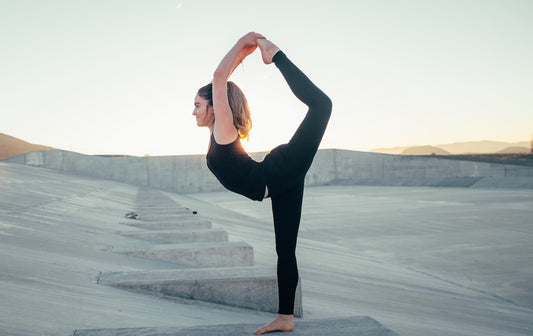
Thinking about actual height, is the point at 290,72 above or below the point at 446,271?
above

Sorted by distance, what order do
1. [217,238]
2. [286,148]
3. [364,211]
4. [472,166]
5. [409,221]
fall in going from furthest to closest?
[472,166] < [364,211] < [409,221] < [217,238] < [286,148]

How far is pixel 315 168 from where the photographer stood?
34.7 m

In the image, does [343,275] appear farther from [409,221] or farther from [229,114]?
[409,221]

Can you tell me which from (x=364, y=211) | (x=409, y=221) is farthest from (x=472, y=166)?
(x=409, y=221)

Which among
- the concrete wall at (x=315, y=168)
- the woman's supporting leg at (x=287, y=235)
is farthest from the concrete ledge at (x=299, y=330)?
the concrete wall at (x=315, y=168)

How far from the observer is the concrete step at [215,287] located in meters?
2.60

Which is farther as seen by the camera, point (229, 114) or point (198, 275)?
point (198, 275)

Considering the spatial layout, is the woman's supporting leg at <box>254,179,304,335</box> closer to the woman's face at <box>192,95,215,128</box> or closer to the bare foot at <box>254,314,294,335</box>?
the bare foot at <box>254,314,294,335</box>

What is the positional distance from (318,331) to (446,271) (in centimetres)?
344

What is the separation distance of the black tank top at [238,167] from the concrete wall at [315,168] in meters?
25.9

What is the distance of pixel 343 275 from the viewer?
4422 mm

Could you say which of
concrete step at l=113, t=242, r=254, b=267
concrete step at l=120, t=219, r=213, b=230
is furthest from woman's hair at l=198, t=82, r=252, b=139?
concrete step at l=120, t=219, r=213, b=230

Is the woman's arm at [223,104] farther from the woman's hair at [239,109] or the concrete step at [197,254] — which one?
the concrete step at [197,254]

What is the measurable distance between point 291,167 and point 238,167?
233 mm
